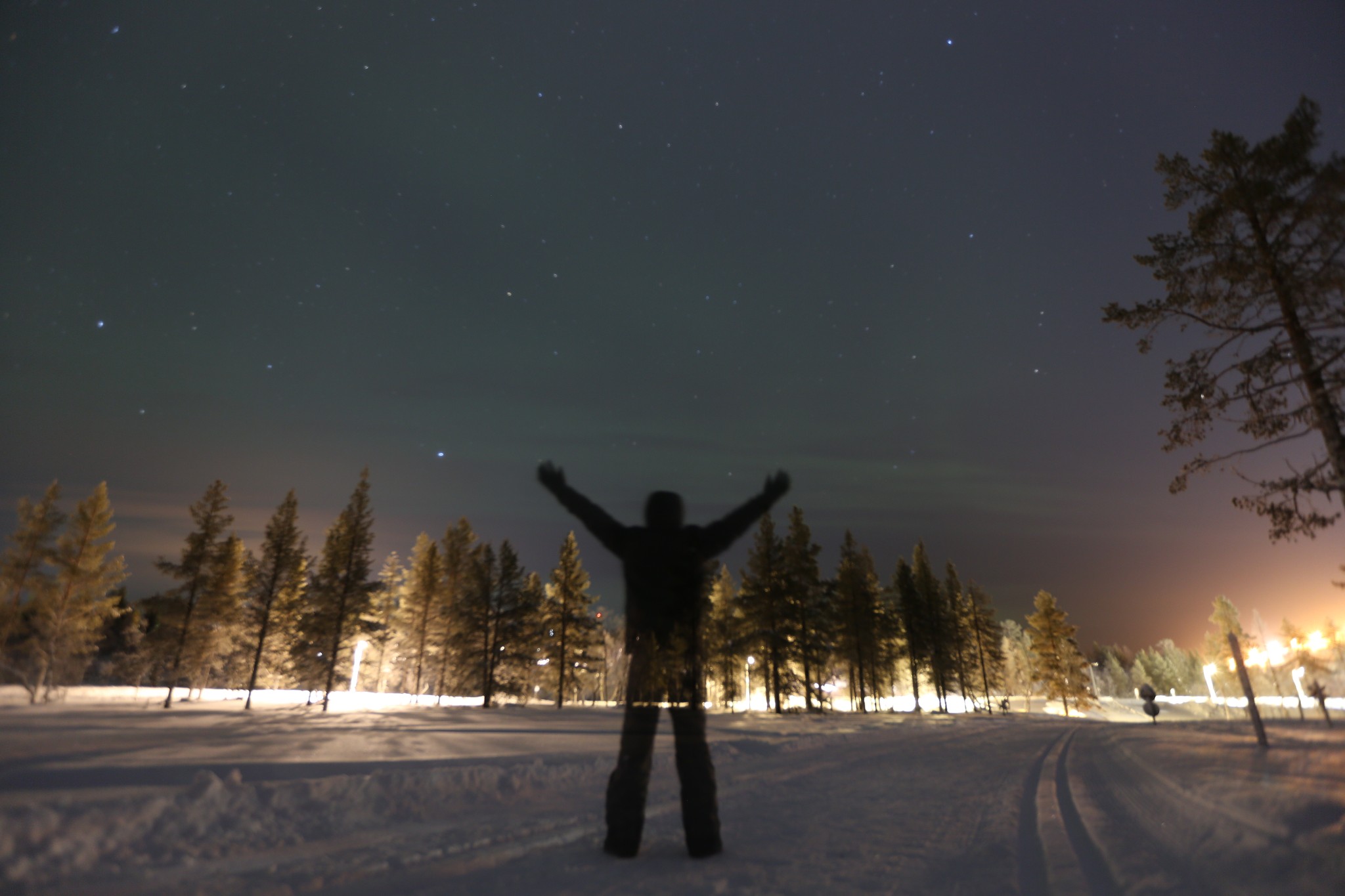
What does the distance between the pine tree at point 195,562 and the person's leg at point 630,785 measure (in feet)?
133

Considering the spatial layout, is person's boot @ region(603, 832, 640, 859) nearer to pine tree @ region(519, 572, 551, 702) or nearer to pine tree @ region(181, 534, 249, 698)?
pine tree @ region(519, 572, 551, 702)

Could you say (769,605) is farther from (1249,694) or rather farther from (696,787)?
(696,787)

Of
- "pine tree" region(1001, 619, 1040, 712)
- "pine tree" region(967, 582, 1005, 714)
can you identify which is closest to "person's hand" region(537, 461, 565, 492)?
"pine tree" region(967, 582, 1005, 714)

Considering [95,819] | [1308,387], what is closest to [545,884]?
[95,819]

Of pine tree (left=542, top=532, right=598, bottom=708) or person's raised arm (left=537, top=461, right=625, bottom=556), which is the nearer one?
person's raised arm (left=537, top=461, right=625, bottom=556)

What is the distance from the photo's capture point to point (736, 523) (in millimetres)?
4004

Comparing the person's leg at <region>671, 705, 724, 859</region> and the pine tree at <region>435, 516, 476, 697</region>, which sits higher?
the pine tree at <region>435, 516, 476, 697</region>

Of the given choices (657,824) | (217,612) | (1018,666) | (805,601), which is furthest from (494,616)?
(1018,666)

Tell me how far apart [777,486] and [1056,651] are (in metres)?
56.9

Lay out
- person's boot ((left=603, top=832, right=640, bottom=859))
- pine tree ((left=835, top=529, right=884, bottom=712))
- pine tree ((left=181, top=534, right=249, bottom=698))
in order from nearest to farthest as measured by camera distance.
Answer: person's boot ((left=603, top=832, right=640, bottom=859))
pine tree ((left=181, top=534, right=249, bottom=698))
pine tree ((left=835, top=529, right=884, bottom=712))

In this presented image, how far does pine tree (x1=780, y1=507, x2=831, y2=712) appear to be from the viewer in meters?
37.0

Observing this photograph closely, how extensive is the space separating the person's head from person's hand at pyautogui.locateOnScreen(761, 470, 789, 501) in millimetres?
640

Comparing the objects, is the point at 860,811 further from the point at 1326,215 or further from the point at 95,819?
the point at 1326,215

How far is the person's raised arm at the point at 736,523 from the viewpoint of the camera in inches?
156
